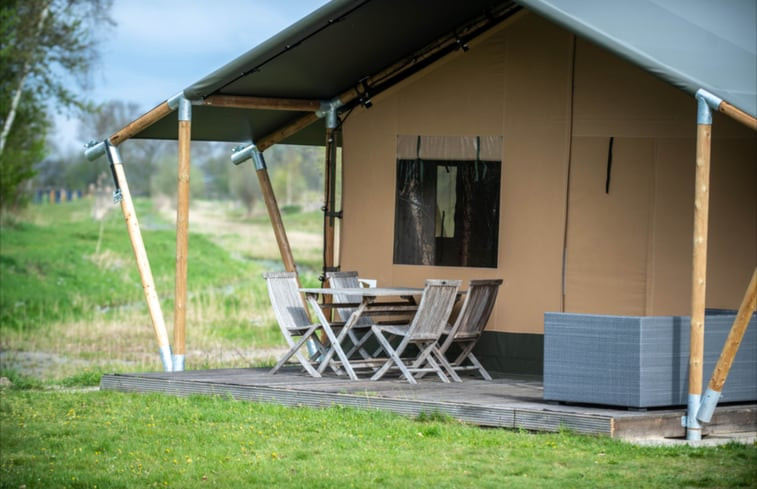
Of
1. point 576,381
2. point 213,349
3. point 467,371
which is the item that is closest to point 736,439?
point 576,381

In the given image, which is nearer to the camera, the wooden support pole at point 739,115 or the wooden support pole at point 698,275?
the wooden support pole at point 739,115

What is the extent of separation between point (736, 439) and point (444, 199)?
3.47 metres

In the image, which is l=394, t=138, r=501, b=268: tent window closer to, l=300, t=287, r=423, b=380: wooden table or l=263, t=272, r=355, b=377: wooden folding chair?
l=300, t=287, r=423, b=380: wooden table

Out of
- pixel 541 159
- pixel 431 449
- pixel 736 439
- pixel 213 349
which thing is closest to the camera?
pixel 431 449

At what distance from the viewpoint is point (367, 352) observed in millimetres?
10422

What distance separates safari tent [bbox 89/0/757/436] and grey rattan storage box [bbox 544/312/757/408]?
4.48 feet

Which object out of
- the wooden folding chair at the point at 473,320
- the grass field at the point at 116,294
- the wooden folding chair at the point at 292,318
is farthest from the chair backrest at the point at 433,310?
the grass field at the point at 116,294

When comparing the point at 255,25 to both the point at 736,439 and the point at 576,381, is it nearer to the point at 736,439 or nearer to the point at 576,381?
the point at 576,381

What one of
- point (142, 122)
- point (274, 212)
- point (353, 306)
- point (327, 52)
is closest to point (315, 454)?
point (353, 306)

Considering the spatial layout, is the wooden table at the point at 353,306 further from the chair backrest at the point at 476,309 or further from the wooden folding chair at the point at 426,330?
the chair backrest at the point at 476,309

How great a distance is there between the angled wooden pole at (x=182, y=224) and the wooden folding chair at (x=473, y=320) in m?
1.93

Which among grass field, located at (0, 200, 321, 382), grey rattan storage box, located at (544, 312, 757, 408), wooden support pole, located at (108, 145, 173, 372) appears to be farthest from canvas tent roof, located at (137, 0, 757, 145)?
grass field, located at (0, 200, 321, 382)

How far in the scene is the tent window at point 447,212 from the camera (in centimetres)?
986

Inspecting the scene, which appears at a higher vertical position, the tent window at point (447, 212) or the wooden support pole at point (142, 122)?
the wooden support pole at point (142, 122)
